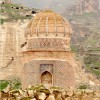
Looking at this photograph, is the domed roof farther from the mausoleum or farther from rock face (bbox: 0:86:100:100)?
rock face (bbox: 0:86:100:100)

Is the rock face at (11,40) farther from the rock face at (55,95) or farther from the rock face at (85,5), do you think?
the rock face at (85,5)

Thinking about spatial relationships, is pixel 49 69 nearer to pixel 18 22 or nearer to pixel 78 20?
pixel 18 22

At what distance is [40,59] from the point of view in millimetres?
13922

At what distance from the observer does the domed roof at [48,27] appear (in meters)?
14.0

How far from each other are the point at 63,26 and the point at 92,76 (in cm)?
3937

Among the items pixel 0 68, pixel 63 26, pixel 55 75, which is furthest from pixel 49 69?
pixel 0 68

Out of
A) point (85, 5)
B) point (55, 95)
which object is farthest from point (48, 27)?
point (85, 5)

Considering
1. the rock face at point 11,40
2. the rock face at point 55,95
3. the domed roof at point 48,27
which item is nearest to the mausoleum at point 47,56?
the domed roof at point 48,27

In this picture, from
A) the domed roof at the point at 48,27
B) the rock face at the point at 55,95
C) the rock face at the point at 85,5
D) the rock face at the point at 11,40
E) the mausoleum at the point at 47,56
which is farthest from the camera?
the rock face at the point at 85,5

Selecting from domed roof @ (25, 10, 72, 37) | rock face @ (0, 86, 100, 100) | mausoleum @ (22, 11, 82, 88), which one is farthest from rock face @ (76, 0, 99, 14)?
rock face @ (0, 86, 100, 100)

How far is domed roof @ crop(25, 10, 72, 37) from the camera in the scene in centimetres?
1398

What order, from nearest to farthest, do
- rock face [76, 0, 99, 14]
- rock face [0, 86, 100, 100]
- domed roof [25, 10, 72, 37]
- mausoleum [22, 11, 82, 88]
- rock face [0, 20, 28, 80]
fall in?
1. rock face [0, 86, 100, 100]
2. mausoleum [22, 11, 82, 88]
3. domed roof [25, 10, 72, 37]
4. rock face [0, 20, 28, 80]
5. rock face [76, 0, 99, 14]

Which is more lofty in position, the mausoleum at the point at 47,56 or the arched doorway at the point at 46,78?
the mausoleum at the point at 47,56

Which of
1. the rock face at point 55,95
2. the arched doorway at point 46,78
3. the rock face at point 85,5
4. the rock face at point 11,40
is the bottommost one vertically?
the rock face at point 55,95
